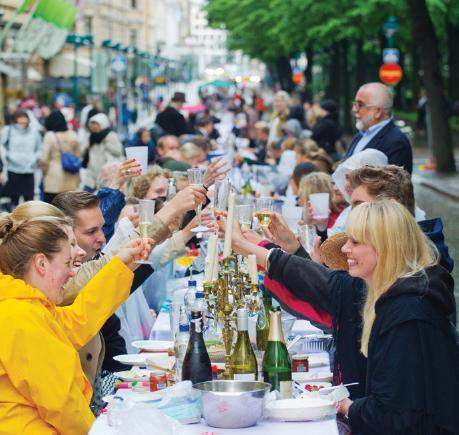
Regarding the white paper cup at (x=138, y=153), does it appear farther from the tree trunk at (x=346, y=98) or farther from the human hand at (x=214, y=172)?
the tree trunk at (x=346, y=98)

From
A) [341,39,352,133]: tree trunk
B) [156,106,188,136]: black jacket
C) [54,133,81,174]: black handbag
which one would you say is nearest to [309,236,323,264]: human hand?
[54,133,81,174]: black handbag

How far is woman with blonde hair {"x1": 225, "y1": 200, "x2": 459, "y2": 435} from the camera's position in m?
4.86

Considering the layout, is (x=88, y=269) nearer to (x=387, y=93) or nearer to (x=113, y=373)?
(x=113, y=373)

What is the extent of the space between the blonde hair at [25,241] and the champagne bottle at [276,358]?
97cm

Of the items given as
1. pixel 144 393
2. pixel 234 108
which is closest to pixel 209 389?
pixel 144 393

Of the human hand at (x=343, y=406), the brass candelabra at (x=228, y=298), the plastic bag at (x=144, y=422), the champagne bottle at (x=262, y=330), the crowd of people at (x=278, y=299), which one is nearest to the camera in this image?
the plastic bag at (x=144, y=422)

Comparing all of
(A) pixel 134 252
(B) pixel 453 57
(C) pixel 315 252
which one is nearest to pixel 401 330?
(A) pixel 134 252

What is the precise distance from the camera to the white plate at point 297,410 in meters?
4.93

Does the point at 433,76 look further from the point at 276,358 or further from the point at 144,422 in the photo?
the point at 144,422

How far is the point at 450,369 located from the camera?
4.93 metres

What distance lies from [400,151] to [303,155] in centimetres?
440

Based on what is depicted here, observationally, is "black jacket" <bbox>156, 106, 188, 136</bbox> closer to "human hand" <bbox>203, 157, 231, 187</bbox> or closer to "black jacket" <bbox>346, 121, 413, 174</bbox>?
"black jacket" <bbox>346, 121, 413, 174</bbox>

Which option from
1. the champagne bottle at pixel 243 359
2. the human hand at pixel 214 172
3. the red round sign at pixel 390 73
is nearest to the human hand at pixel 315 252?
the human hand at pixel 214 172

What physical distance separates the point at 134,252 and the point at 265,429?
121 cm
